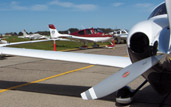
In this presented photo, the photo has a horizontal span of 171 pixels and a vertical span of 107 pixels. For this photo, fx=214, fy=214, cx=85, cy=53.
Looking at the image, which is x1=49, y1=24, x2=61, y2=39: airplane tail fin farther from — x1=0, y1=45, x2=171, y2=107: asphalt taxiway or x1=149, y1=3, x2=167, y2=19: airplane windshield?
x1=149, y1=3, x2=167, y2=19: airplane windshield

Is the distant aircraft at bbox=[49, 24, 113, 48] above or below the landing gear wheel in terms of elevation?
above

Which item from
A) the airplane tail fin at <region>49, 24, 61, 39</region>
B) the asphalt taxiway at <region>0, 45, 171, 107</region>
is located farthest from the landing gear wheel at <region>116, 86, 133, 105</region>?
the airplane tail fin at <region>49, 24, 61, 39</region>

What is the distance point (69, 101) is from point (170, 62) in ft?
7.46

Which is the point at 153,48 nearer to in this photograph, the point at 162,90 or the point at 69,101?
the point at 162,90

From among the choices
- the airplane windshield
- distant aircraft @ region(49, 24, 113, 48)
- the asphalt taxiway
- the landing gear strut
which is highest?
the airplane windshield

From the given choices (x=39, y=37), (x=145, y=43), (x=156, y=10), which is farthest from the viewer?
(x=39, y=37)

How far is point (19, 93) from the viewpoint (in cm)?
495

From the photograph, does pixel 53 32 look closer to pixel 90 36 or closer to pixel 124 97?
pixel 90 36

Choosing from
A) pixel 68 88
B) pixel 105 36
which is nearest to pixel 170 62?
pixel 68 88

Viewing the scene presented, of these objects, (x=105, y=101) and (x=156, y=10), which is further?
(x=105, y=101)

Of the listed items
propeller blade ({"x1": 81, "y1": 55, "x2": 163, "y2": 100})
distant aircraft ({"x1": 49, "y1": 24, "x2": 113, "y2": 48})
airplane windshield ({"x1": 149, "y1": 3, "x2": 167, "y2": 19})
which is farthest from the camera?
distant aircraft ({"x1": 49, "y1": 24, "x2": 113, "y2": 48})

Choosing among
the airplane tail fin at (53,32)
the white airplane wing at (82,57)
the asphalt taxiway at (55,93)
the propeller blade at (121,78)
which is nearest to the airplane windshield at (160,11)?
the white airplane wing at (82,57)

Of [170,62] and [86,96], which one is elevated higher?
[170,62]

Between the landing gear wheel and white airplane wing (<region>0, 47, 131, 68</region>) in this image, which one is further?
white airplane wing (<region>0, 47, 131, 68</region>)
